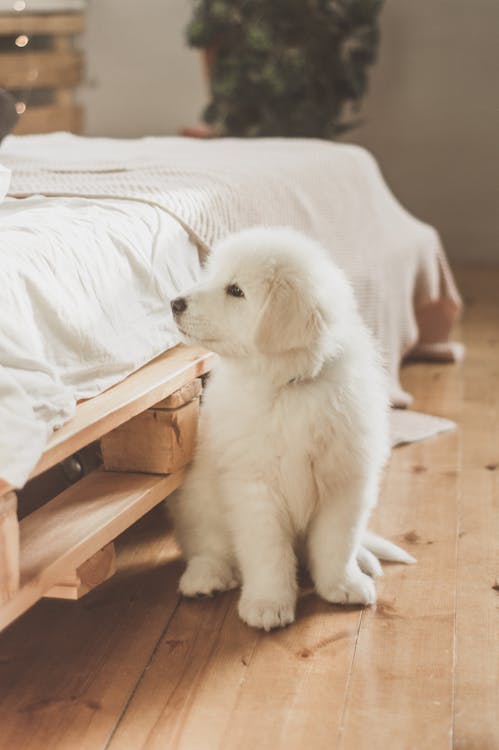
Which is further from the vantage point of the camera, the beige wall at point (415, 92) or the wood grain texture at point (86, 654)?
the beige wall at point (415, 92)

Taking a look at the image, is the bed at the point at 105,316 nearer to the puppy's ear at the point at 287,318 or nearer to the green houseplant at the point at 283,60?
the puppy's ear at the point at 287,318

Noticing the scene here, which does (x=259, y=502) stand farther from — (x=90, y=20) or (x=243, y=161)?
(x=90, y=20)

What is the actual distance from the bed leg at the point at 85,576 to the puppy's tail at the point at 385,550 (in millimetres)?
624

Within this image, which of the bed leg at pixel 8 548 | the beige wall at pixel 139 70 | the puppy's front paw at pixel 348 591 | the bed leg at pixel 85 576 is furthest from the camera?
the beige wall at pixel 139 70

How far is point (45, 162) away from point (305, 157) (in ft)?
2.68

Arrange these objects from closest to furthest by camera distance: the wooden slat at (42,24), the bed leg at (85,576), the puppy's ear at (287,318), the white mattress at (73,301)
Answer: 1. the white mattress at (73,301)
2. the bed leg at (85,576)
3. the puppy's ear at (287,318)
4. the wooden slat at (42,24)

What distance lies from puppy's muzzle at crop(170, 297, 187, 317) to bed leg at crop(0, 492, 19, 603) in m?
0.55

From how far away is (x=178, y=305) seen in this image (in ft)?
5.87

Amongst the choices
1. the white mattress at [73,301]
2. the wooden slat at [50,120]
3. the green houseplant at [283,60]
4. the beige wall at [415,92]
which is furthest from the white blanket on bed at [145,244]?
the beige wall at [415,92]

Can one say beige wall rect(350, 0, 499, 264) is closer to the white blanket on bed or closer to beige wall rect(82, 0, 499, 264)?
beige wall rect(82, 0, 499, 264)

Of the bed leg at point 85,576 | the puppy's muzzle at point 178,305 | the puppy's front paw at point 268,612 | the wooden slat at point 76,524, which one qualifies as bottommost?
the puppy's front paw at point 268,612

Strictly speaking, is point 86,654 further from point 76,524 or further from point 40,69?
point 40,69

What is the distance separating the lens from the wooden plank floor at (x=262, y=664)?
4.86ft

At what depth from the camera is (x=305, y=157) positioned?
2969mm
